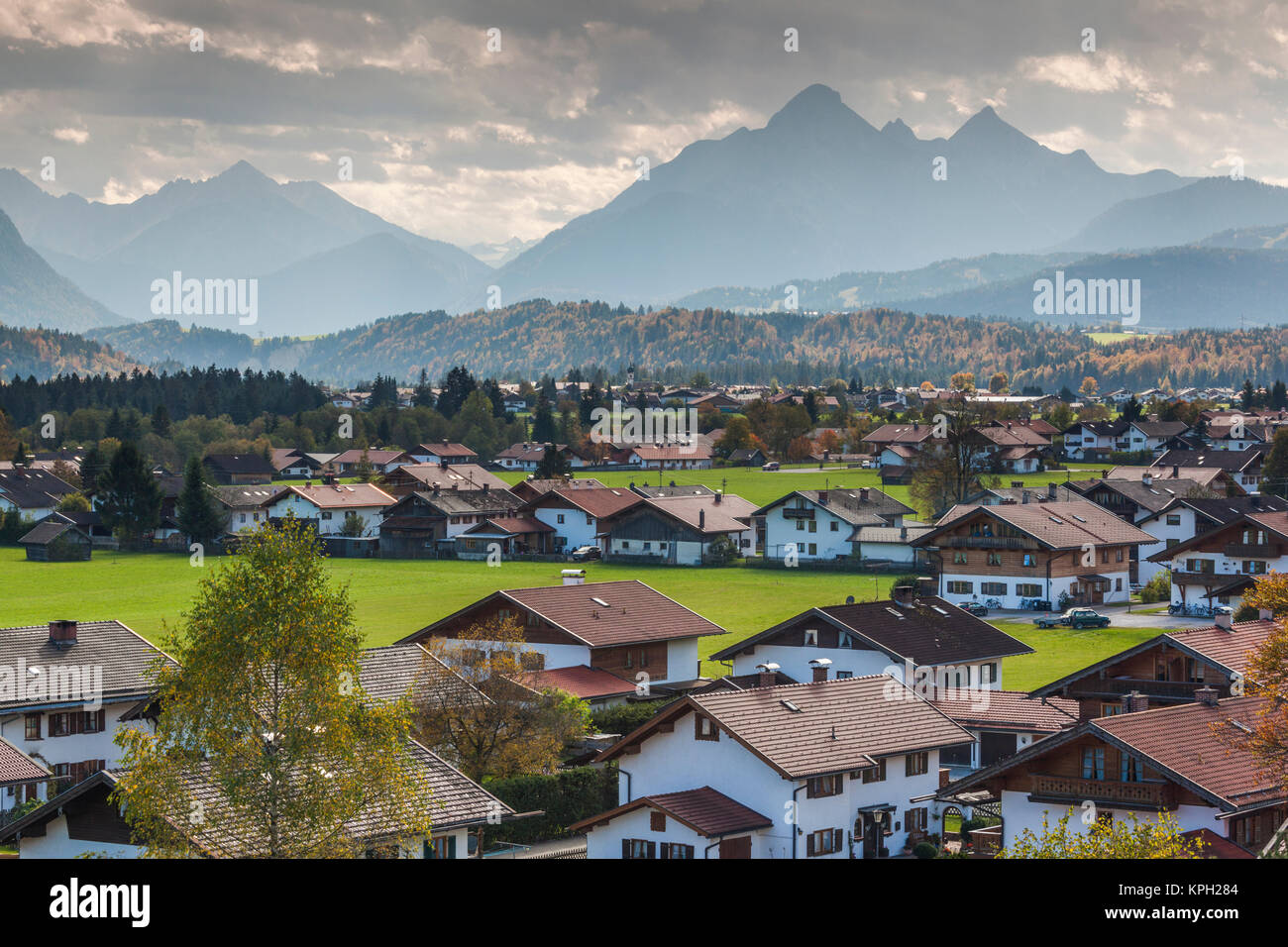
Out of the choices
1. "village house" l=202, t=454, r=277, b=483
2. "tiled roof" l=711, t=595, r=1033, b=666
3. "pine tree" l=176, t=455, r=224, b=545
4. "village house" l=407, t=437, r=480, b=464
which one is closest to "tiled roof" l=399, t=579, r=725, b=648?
"tiled roof" l=711, t=595, r=1033, b=666

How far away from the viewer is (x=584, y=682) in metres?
46.3

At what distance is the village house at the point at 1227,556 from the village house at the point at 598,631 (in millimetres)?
32570

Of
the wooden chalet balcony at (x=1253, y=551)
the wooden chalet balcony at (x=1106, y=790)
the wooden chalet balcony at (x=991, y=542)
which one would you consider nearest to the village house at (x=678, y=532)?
the wooden chalet balcony at (x=991, y=542)

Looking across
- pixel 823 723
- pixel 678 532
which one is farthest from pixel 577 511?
pixel 823 723

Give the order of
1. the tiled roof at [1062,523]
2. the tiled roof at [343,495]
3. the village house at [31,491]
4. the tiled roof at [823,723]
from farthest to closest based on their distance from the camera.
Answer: the village house at [31,491], the tiled roof at [343,495], the tiled roof at [1062,523], the tiled roof at [823,723]

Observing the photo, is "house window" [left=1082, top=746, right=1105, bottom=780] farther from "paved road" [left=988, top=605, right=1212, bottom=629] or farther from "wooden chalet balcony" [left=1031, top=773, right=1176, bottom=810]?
"paved road" [left=988, top=605, right=1212, bottom=629]

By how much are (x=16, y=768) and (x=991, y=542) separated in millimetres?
54377

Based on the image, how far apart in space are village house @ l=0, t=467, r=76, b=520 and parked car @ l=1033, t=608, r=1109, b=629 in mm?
81634

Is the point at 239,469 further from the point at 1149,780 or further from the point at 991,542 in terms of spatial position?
the point at 1149,780

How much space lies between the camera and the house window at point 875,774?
108ft

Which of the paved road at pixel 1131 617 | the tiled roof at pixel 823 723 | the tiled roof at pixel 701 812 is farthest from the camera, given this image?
the paved road at pixel 1131 617

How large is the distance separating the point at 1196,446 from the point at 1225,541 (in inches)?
2967

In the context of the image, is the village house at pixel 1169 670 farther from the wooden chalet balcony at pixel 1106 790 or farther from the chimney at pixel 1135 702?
the wooden chalet balcony at pixel 1106 790

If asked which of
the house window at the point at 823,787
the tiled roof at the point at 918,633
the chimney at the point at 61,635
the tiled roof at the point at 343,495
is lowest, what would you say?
the house window at the point at 823,787
